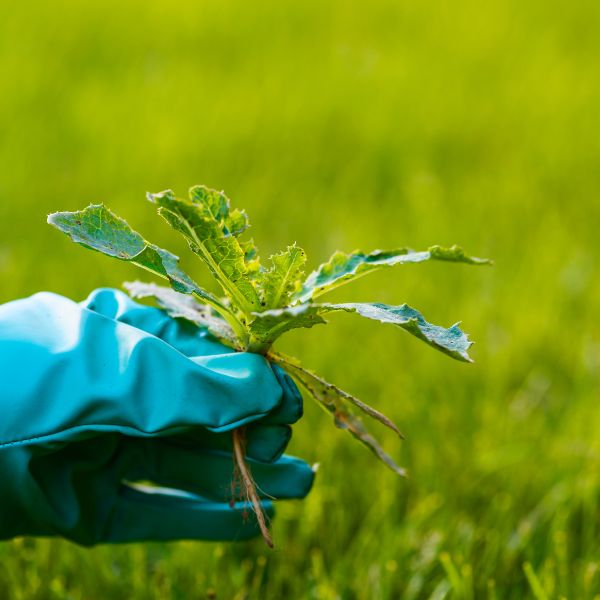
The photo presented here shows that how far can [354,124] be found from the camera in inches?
109

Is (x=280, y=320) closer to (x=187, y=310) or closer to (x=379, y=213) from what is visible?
(x=187, y=310)

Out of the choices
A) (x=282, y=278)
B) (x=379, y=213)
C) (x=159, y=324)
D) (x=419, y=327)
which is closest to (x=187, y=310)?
(x=159, y=324)

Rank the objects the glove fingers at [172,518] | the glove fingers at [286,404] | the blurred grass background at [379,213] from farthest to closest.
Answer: the blurred grass background at [379,213] < the glove fingers at [172,518] < the glove fingers at [286,404]

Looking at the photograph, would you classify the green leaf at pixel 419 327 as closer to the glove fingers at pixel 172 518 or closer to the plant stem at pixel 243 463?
the plant stem at pixel 243 463

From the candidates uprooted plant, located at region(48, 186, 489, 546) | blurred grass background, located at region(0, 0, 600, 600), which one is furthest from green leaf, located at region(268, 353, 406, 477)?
blurred grass background, located at region(0, 0, 600, 600)

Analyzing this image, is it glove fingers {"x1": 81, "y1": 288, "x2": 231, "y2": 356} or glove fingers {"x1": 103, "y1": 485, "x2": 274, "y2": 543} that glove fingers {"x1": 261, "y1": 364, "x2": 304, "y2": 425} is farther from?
glove fingers {"x1": 103, "y1": 485, "x2": 274, "y2": 543}

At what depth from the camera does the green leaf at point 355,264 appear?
32.1 inches

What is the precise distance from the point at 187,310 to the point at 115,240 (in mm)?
133

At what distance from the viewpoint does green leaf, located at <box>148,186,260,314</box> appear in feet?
2.45

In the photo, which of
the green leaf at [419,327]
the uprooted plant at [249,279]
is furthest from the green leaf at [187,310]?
the green leaf at [419,327]

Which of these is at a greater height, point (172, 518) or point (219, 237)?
point (219, 237)

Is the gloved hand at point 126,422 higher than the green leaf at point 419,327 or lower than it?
lower

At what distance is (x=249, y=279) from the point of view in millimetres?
803

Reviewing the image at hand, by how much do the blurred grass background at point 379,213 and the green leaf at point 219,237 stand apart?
491mm
